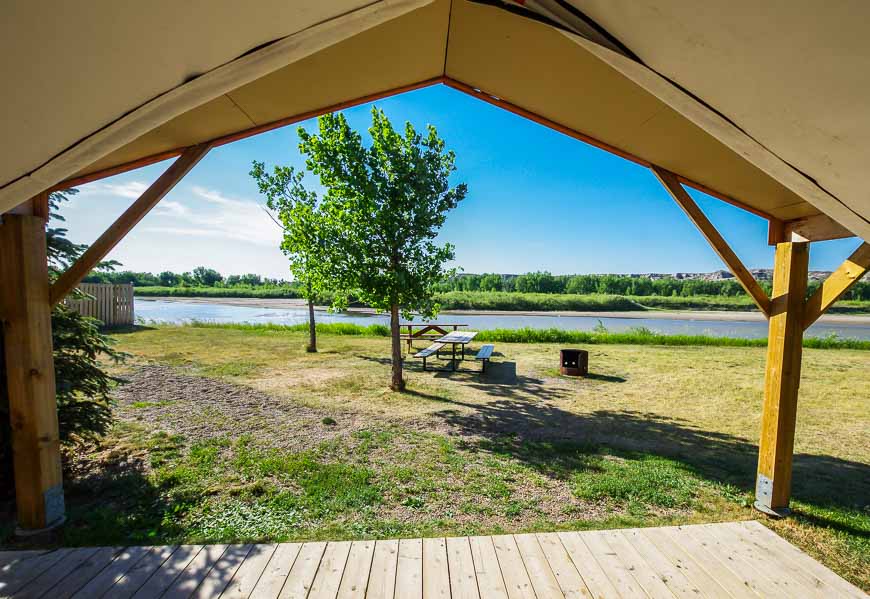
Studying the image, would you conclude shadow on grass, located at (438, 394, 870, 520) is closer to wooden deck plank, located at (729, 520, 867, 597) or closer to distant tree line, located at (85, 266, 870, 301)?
wooden deck plank, located at (729, 520, 867, 597)

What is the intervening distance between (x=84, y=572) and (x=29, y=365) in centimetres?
167

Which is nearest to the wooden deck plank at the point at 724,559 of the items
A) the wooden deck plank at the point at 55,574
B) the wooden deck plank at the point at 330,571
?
the wooden deck plank at the point at 330,571

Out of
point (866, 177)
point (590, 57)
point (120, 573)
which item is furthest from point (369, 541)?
point (590, 57)

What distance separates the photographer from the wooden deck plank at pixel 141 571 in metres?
2.44

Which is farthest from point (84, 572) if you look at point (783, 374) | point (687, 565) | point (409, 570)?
point (783, 374)

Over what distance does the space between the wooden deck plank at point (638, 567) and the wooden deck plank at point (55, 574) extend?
3933 millimetres

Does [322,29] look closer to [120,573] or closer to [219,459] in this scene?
[120,573]

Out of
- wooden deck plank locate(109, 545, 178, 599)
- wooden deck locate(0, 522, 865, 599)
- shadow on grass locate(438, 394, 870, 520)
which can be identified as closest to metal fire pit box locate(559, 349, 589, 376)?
shadow on grass locate(438, 394, 870, 520)

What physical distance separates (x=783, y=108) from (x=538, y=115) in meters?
2.88

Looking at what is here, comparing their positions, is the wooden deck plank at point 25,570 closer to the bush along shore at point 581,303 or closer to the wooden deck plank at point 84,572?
the wooden deck plank at point 84,572

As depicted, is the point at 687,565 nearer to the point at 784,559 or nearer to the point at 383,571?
the point at 784,559

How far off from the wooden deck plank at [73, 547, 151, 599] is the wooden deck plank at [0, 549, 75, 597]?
41cm

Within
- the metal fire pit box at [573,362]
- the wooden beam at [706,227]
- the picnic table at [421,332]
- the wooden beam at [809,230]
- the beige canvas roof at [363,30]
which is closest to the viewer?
the beige canvas roof at [363,30]

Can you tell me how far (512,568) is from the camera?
264 centimetres
